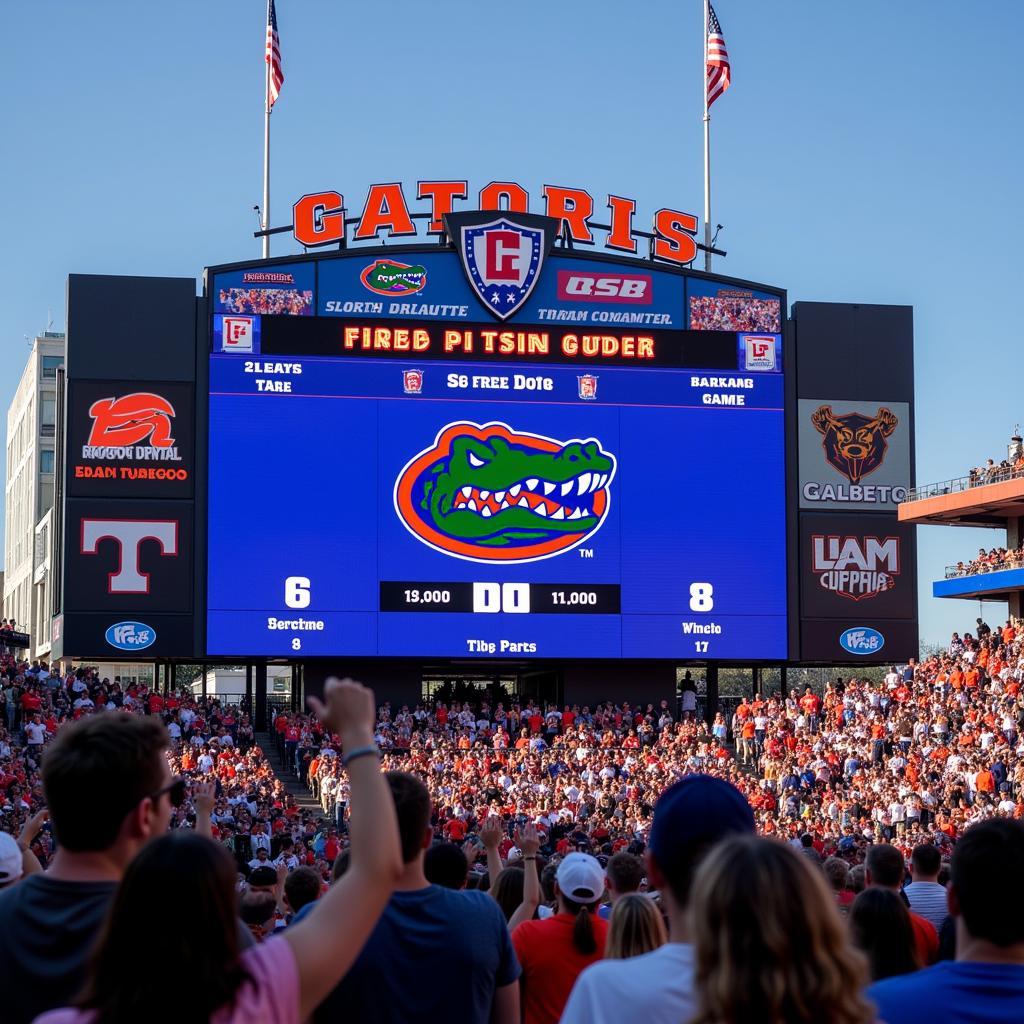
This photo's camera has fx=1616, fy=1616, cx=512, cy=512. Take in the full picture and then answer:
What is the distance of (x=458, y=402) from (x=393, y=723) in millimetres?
5937

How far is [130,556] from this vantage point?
28500 mm

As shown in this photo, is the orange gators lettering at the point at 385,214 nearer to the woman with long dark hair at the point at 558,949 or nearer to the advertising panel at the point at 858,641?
the advertising panel at the point at 858,641

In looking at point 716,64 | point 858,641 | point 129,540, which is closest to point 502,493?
point 129,540

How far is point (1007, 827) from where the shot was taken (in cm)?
334

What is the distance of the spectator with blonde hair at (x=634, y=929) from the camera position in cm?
438

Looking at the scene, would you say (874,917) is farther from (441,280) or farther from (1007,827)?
(441,280)

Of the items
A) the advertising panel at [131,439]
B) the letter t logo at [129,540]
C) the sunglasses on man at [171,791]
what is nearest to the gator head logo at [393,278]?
the advertising panel at [131,439]

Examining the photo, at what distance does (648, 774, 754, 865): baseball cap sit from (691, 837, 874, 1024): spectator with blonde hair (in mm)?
590

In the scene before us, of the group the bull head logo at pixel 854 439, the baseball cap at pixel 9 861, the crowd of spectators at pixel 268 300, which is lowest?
the baseball cap at pixel 9 861

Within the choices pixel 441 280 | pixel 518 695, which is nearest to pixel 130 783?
pixel 441 280

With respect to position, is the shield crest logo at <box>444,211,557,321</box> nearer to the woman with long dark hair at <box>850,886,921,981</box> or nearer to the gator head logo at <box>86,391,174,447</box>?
the gator head logo at <box>86,391,174,447</box>

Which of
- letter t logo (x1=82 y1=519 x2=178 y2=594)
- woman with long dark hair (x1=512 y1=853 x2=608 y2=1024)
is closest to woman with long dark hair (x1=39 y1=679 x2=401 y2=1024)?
woman with long dark hair (x1=512 y1=853 x2=608 y2=1024)

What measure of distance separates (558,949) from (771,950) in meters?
2.96

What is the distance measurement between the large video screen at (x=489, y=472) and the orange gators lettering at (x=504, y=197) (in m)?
1.33
